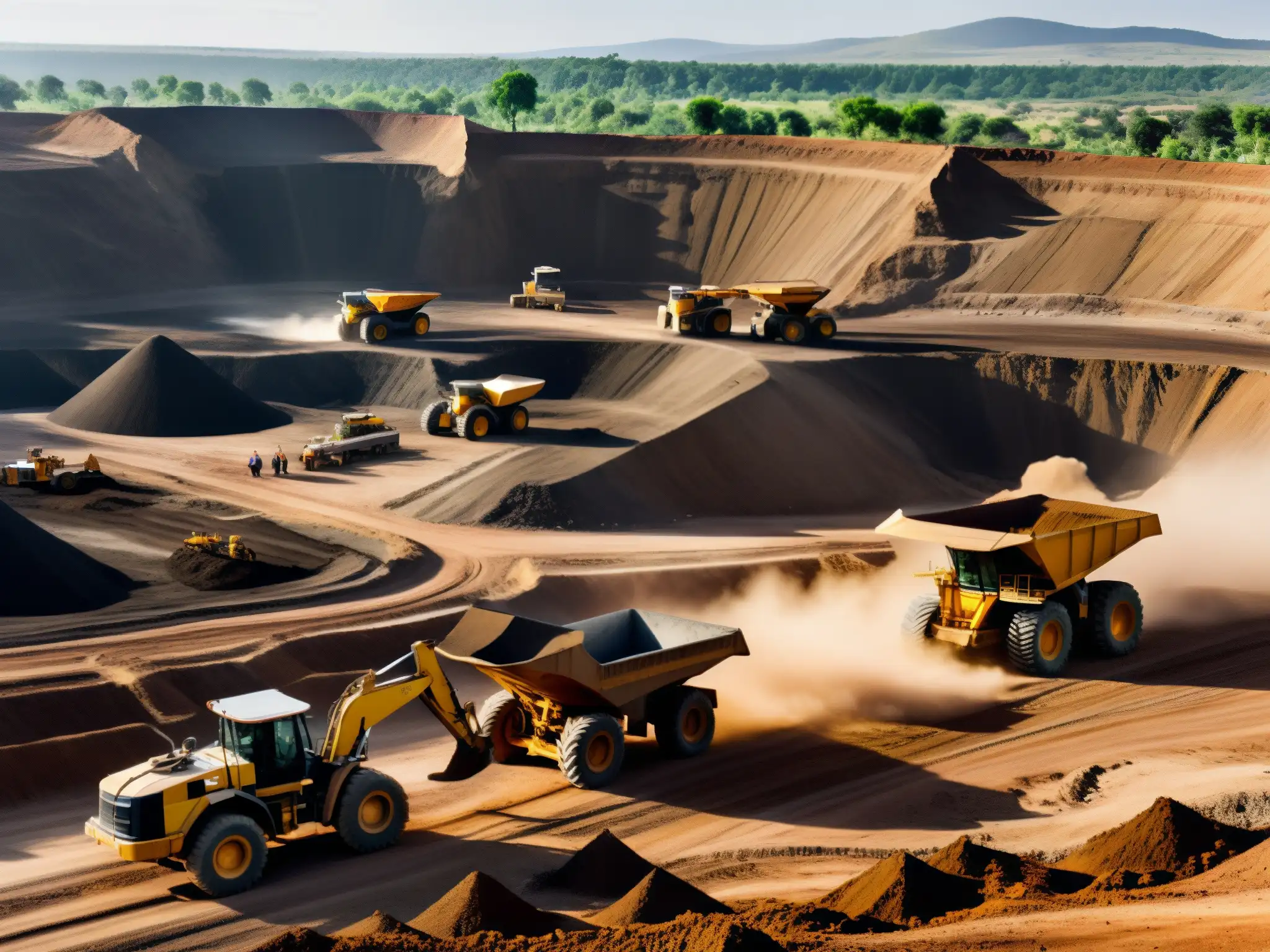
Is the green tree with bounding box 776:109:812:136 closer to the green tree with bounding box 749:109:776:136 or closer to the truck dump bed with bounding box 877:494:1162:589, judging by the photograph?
the green tree with bounding box 749:109:776:136

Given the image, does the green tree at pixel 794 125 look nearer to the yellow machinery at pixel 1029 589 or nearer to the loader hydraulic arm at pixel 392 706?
the yellow machinery at pixel 1029 589

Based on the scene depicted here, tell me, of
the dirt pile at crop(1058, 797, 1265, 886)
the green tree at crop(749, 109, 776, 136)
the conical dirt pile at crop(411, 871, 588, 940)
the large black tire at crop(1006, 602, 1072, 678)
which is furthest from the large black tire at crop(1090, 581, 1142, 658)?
the green tree at crop(749, 109, 776, 136)

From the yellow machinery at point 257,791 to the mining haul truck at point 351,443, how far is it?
23.4m

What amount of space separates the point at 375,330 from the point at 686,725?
35.7 meters

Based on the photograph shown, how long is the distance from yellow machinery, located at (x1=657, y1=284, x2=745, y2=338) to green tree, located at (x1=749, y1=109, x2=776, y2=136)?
58853 millimetres

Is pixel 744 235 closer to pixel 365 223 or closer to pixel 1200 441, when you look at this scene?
pixel 365 223

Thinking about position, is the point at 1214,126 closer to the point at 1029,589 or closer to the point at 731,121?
the point at 731,121

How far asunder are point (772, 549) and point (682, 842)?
15.7 m

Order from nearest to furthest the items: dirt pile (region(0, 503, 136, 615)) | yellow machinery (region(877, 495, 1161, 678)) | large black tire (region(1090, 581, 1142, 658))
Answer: yellow machinery (region(877, 495, 1161, 678))
large black tire (region(1090, 581, 1142, 658))
dirt pile (region(0, 503, 136, 615))

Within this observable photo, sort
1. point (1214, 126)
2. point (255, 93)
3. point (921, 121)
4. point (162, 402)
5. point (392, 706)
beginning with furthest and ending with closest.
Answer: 1. point (255, 93)
2. point (1214, 126)
3. point (921, 121)
4. point (162, 402)
5. point (392, 706)

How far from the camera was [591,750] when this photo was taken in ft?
66.2

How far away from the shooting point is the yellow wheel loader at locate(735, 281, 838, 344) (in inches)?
1941

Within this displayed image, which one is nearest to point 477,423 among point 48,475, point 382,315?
point 48,475

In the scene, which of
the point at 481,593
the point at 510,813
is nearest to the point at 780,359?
the point at 481,593
